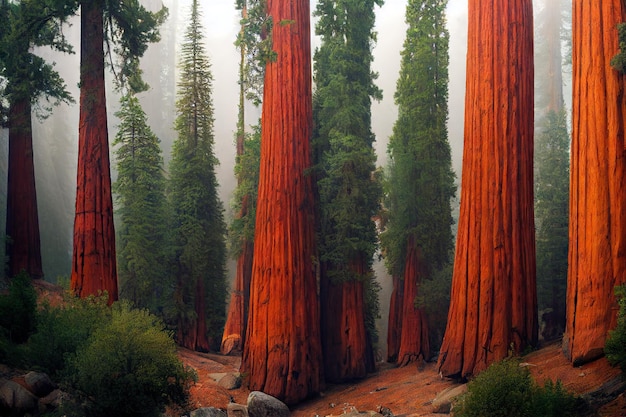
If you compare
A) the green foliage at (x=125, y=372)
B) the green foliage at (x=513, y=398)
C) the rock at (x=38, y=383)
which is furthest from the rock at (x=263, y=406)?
the green foliage at (x=513, y=398)

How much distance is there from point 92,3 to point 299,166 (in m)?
6.65

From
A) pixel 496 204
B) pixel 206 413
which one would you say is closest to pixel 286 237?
pixel 206 413

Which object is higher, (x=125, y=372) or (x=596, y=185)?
(x=596, y=185)

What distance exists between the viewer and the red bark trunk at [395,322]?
77.4ft

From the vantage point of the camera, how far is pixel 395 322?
2412cm

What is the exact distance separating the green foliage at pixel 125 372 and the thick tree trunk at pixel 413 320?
1139 cm

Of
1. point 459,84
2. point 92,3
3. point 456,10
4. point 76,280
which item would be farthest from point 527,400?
point 456,10

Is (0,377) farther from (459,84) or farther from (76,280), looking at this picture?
(459,84)

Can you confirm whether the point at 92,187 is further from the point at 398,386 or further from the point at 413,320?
the point at 413,320

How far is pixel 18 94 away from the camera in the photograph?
16.7m

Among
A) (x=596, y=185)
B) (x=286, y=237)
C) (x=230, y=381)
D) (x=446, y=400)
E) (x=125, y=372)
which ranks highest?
Result: (x=596, y=185)

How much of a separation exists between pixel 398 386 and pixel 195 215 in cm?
1120

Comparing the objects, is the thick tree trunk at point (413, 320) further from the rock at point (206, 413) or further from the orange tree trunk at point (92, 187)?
the orange tree trunk at point (92, 187)

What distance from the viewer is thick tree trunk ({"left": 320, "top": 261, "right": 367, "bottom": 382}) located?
61.6 ft
